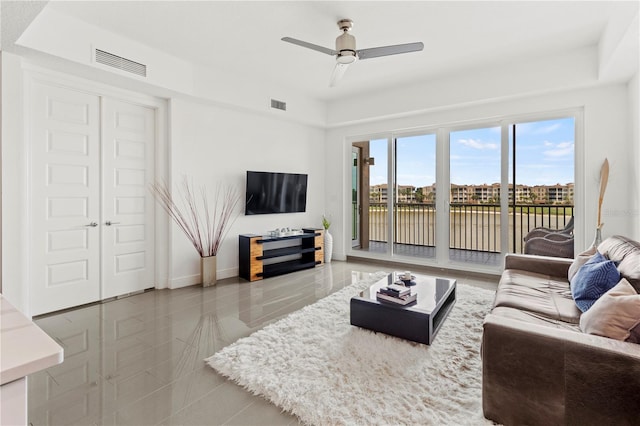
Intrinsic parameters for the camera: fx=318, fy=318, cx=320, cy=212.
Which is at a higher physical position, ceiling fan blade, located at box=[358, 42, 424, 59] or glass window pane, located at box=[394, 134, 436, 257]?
ceiling fan blade, located at box=[358, 42, 424, 59]

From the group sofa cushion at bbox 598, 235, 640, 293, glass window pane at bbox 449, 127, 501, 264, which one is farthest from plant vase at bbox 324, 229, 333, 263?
sofa cushion at bbox 598, 235, 640, 293

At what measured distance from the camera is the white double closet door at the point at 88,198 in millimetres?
3359

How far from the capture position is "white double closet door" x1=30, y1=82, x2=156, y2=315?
3359 mm

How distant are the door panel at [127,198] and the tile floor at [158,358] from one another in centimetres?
33

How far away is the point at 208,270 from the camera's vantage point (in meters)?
4.39

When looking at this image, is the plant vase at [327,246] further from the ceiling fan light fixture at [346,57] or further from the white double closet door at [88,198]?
the ceiling fan light fixture at [346,57]

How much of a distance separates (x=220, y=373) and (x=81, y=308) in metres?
2.40

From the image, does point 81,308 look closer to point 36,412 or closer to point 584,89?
point 36,412

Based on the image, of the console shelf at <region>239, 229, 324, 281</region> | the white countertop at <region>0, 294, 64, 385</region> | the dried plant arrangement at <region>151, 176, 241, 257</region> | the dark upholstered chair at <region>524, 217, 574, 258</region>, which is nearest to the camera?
the white countertop at <region>0, 294, 64, 385</region>

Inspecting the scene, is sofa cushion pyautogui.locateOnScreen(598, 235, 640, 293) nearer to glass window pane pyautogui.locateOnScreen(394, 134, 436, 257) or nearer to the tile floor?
the tile floor

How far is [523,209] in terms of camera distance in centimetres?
495

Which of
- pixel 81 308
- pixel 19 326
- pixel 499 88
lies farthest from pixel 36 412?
pixel 499 88

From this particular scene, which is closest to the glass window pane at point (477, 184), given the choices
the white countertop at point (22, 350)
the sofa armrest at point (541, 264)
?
the sofa armrest at point (541, 264)

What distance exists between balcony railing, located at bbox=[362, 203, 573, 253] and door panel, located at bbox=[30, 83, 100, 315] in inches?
180
